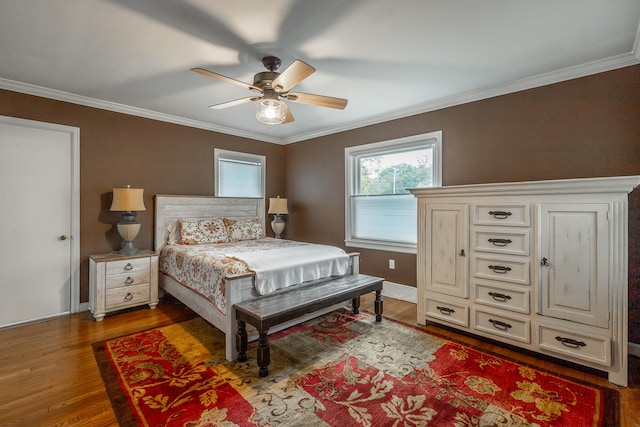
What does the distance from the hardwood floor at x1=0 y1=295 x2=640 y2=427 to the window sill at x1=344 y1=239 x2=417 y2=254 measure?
0.79 meters

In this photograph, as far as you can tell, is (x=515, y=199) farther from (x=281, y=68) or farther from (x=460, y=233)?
(x=281, y=68)

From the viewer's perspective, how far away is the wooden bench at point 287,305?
215 centimetres

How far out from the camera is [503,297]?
255cm

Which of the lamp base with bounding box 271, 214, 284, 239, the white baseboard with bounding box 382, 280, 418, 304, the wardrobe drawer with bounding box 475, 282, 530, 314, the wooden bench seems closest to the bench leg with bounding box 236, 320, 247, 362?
the wooden bench

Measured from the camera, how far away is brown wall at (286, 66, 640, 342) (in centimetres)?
251

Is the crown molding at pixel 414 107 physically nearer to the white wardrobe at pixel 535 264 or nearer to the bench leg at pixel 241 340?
the white wardrobe at pixel 535 264

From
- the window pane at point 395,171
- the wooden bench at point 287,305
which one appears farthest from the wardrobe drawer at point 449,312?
the window pane at point 395,171

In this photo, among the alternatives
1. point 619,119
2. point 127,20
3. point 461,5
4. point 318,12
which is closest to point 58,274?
point 127,20

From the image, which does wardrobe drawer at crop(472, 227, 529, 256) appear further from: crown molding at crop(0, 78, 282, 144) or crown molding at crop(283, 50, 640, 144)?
crown molding at crop(0, 78, 282, 144)

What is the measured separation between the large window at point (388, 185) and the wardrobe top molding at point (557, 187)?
96 centimetres

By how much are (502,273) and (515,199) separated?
65 centimetres

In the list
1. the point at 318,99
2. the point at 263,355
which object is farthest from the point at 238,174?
the point at 263,355

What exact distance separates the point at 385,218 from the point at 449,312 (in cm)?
170

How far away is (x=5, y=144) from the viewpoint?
3.05 meters
